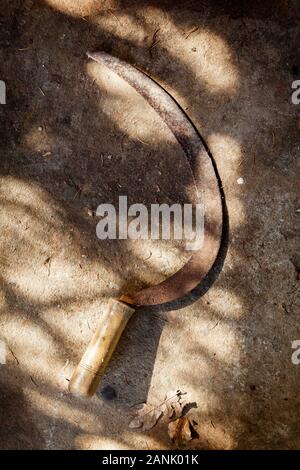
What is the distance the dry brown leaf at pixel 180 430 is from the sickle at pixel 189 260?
569 millimetres

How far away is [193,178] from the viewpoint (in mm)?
2600

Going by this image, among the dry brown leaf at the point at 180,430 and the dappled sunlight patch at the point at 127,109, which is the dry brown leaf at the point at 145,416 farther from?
the dappled sunlight patch at the point at 127,109

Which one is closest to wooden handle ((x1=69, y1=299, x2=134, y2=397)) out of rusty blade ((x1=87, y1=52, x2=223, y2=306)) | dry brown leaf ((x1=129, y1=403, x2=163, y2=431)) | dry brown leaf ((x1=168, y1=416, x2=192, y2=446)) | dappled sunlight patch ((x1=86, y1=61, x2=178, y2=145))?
rusty blade ((x1=87, y1=52, x2=223, y2=306))

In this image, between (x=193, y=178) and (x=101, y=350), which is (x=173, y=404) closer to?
(x=101, y=350)

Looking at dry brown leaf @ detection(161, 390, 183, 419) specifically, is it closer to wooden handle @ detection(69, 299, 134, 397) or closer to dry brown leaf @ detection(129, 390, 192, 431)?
dry brown leaf @ detection(129, 390, 192, 431)

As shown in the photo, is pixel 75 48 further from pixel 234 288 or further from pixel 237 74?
pixel 234 288

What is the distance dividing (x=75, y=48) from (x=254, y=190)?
132cm

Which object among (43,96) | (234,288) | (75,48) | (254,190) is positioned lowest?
(234,288)

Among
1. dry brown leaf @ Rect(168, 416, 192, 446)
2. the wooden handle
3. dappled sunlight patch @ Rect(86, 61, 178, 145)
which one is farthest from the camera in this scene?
dry brown leaf @ Rect(168, 416, 192, 446)

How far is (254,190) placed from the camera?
2.61 m

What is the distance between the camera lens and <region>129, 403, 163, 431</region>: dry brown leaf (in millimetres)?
2719

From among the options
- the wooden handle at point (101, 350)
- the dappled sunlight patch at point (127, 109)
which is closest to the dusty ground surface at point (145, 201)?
the dappled sunlight patch at point (127, 109)
